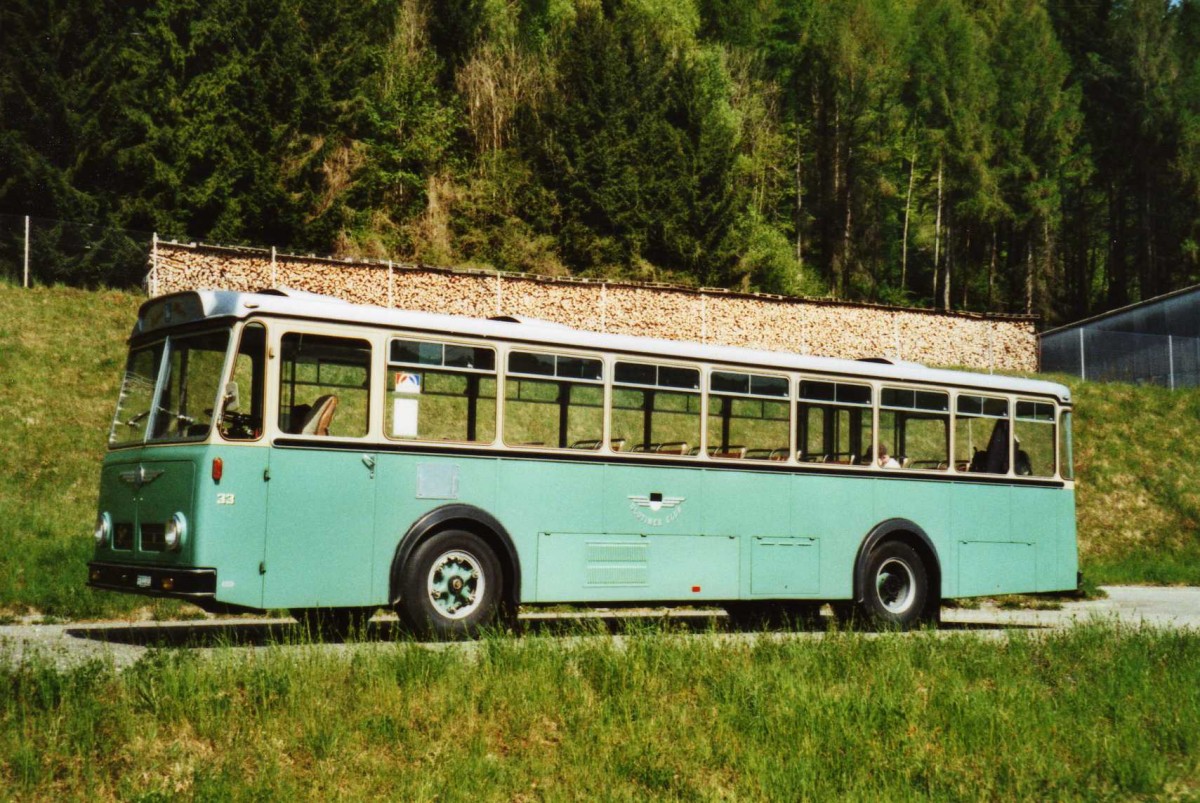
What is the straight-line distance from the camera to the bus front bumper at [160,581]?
409 inches

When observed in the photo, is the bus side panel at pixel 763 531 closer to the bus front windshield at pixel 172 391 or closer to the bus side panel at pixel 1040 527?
the bus side panel at pixel 1040 527

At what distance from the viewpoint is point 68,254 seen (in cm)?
3169

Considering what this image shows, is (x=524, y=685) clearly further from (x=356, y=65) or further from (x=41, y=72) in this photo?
(x=356, y=65)

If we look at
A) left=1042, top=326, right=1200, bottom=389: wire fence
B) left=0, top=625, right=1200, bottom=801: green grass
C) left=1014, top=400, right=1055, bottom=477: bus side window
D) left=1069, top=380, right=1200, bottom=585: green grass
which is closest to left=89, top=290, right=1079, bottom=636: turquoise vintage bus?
left=1014, top=400, right=1055, bottom=477: bus side window

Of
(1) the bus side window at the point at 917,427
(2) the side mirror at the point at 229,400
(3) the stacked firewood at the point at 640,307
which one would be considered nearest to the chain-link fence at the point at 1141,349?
(3) the stacked firewood at the point at 640,307

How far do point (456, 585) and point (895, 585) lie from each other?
5.83 meters

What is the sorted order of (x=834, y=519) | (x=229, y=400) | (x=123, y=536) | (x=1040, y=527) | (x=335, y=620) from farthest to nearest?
(x=1040, y=527), (x=834, y=519), (x=335, y=620), (x=123, y=536), (x=229, y=400)

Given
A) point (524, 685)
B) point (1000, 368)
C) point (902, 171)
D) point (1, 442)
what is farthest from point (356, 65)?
point (524, 685)

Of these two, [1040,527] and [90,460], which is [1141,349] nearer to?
[1040,527]

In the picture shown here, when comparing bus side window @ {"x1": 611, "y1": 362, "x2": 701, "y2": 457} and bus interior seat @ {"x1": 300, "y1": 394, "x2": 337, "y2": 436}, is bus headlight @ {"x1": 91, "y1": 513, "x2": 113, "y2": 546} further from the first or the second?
bus side window @ {"x1": 611, "y1": 362, "x2": 701, "y2": 457}

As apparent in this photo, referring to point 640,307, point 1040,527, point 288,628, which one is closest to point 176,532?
point 288,628

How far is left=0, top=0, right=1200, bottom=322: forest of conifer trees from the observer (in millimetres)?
41844

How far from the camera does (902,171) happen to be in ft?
250

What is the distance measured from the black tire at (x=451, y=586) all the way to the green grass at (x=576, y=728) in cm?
175
